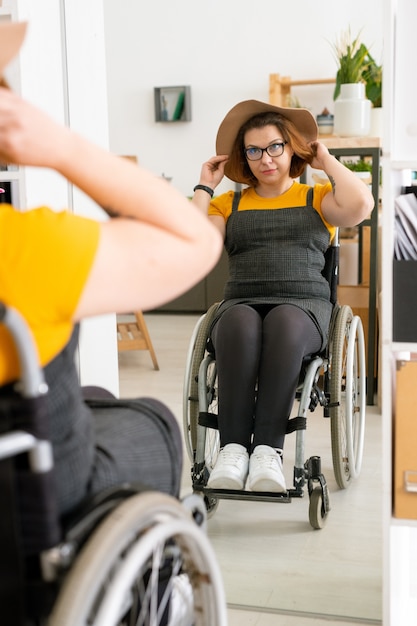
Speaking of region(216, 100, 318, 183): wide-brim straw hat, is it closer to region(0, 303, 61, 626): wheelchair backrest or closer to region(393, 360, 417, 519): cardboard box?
region(393, 360, 417, 519): cardboard box

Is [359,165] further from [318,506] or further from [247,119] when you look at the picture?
[318,506]

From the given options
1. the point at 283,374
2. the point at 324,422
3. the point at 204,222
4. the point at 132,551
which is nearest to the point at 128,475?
the point at 132,551

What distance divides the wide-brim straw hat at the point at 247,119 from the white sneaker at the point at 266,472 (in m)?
0.73

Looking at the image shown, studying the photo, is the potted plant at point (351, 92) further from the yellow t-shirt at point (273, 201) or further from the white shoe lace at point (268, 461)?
the white shoe lace at point (268, 461)

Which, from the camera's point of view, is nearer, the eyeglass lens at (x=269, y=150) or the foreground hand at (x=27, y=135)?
the foreground hand at (x=27, y=135)

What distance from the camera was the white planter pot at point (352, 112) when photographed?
6.29 feet

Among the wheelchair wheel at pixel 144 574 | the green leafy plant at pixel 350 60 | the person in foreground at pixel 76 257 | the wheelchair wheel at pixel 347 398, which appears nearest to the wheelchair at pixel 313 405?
the wheelchair wheel at pixel 347 398

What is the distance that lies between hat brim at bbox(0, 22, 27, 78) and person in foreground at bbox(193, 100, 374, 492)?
1.14 meters

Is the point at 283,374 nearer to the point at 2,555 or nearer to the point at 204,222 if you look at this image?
the point at 204,222

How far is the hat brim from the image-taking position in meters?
0.85

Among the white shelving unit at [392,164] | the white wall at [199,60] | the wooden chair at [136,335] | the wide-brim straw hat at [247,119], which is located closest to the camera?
the white shelving unit at [392,164]

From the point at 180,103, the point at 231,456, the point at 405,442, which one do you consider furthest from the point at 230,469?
the point at 180,103

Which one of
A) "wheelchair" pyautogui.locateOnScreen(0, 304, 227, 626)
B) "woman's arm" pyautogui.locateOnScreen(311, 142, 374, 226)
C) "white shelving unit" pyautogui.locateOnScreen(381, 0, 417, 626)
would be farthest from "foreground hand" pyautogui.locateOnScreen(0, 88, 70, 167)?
"woman's arm" pyautogui.locateOnScreen(311, 142, 374, 226)

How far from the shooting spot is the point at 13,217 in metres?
0.80
